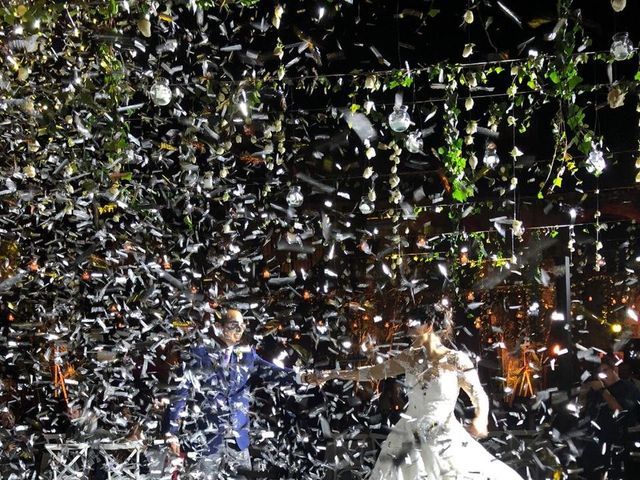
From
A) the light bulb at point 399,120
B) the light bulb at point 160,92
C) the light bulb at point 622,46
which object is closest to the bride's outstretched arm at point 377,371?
the light bulb at point 399,120

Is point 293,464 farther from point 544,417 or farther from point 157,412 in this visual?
point 544,417

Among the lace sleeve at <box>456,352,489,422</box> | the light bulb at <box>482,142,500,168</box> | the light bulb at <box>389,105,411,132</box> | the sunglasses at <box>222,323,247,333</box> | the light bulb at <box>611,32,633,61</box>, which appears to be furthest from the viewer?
the lace sleeve at <box>456,352,489,422</box>

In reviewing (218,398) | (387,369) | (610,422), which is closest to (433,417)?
(387,369)

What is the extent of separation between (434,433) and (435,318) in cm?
59

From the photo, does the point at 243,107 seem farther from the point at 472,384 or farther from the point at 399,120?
Result: the point at 472,384

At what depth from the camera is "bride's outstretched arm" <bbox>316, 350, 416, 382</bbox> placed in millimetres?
3297

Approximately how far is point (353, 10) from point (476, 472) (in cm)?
213

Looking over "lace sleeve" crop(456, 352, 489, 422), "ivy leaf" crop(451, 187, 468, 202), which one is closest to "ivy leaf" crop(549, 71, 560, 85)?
"ivy leaf" crop(451, 187, 468, 202)

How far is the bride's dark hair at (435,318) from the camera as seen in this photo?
3.53 meters

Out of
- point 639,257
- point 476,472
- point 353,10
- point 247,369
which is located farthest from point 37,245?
point 639,257

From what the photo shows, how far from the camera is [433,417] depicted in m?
3.81

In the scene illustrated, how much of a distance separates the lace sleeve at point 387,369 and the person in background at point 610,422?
0.90m

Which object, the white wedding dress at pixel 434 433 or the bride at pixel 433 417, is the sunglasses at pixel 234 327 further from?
the white wedding dress at pixel 434 433

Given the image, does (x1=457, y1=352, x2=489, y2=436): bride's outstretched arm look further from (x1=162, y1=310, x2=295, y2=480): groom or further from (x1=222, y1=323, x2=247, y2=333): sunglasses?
(x1=222, y1=323, x2=247, y2=333): sunglasses
